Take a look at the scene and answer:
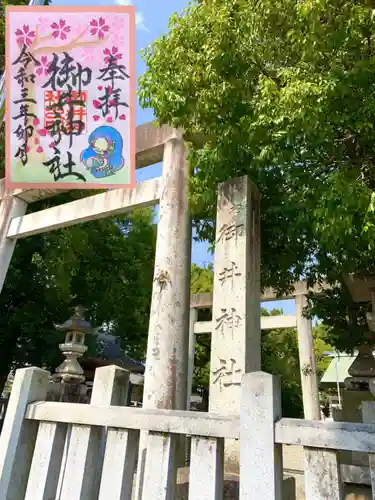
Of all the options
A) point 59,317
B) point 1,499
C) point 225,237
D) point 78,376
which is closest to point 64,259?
point 59,317

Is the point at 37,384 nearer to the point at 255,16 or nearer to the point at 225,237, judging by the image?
the point at 225,237

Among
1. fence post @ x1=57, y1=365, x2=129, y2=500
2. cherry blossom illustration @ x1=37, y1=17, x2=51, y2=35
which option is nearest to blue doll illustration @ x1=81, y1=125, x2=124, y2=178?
cherry blossom illustration @ x1=37, y1=17, x2=51, y2=35

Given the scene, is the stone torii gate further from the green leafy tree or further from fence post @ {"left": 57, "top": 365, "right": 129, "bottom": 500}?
fence post @ {"left": 57, "top": 365, "right": 129, "bottom": 500}

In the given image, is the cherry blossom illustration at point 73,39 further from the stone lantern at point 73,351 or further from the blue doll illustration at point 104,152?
the stone lantern at point 73,351

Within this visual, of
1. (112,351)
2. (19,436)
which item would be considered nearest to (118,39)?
(19,436)

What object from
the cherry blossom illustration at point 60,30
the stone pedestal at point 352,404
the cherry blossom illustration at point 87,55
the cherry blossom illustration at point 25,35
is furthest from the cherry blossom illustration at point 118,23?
the stone pedestal at point 352,404

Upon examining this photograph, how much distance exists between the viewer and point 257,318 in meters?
4.09

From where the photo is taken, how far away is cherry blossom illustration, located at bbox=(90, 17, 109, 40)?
5270 mm

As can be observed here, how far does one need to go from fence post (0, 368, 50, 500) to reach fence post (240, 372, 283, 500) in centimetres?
124

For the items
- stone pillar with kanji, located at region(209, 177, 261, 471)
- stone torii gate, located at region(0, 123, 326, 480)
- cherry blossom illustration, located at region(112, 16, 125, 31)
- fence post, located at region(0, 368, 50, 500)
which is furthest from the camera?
cherry blossom illustration, located at region(112, 16, 125, 31)

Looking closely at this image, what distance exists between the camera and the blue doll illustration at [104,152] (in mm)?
5379

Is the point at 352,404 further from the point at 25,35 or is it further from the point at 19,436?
the point at 25,35

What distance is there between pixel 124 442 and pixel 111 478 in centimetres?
17

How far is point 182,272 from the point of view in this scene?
16.5 ft
